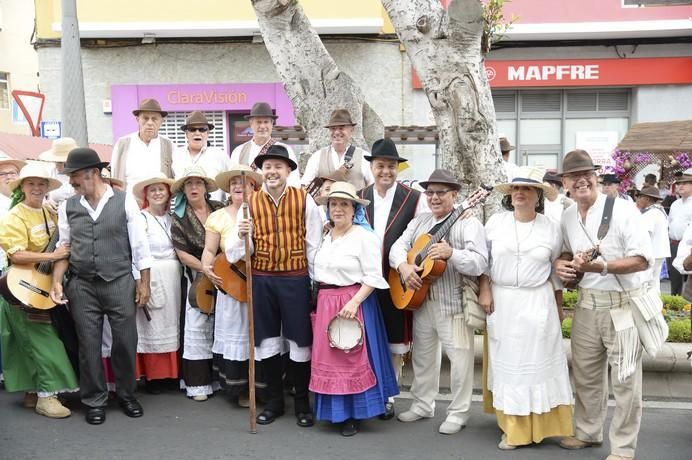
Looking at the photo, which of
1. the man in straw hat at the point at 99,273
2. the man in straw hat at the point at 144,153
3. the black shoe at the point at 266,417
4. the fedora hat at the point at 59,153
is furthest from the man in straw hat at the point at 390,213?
the fedora hat at the point at 59,153

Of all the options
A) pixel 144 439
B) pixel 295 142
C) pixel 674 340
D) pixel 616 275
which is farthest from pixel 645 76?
pixel 144 439

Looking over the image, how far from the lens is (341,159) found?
6.56m

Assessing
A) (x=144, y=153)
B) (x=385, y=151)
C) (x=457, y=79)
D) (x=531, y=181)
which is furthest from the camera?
(x=457, y=79)

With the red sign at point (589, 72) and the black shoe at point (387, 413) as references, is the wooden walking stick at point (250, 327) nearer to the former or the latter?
the black shoe at point (387, 413)

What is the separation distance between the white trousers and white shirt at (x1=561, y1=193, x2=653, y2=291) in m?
1.00

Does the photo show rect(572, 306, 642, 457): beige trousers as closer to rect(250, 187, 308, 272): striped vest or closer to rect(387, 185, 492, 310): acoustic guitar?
rect(387, 185, 492, 310): acoustic guitar

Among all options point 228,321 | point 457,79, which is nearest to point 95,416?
point 228,321

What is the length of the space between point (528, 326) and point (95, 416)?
3.19m

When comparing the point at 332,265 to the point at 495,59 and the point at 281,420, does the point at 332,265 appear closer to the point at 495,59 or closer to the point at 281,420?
the point at 281,420

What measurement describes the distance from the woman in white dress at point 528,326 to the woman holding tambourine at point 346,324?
850 mm

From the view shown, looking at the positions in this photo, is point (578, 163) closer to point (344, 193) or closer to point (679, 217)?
point (344, 193)

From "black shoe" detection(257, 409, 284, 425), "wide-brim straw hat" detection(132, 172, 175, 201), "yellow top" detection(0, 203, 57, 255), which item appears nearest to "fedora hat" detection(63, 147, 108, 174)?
"yellow top" detection(0, 203, 57, 255)

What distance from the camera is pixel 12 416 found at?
5.39m

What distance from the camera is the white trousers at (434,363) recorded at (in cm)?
507
